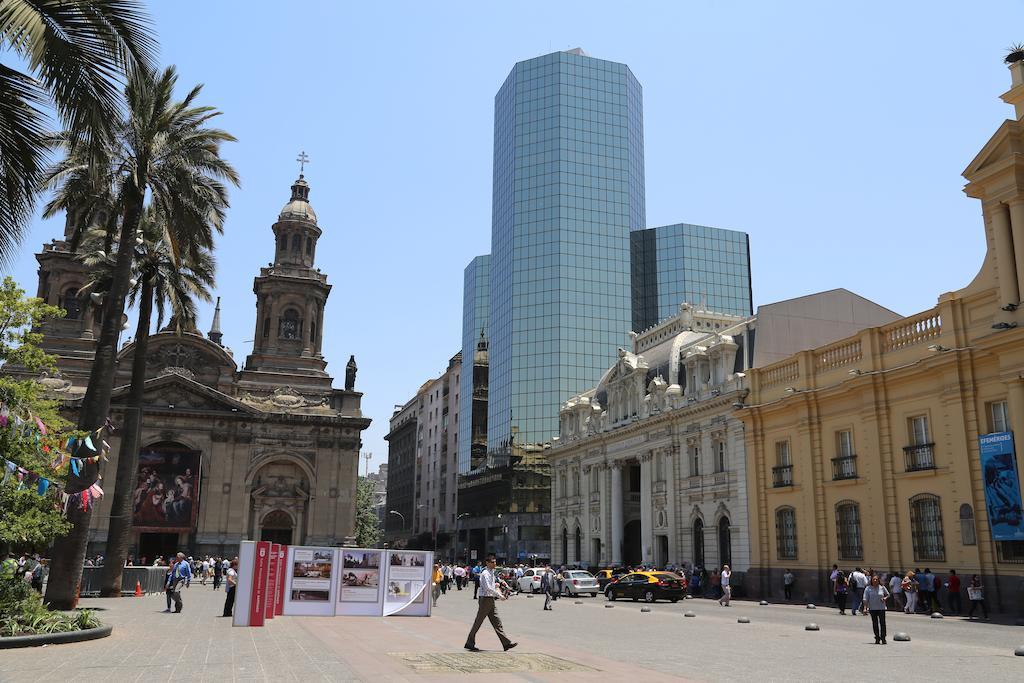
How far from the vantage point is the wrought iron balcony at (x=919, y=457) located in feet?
92.2

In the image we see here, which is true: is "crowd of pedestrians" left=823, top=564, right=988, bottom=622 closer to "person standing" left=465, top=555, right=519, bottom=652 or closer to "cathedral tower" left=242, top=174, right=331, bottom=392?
"person standing" left=465, top=555, right=519, bottom=652

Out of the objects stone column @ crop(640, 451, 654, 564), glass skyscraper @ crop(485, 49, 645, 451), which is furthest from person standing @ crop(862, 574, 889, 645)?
glass skyscraper @ crop(485, 49, 645, 451)

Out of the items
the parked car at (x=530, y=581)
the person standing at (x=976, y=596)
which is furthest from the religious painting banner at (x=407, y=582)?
the parked car at (x=530, y=581)

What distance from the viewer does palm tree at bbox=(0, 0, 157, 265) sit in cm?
1155

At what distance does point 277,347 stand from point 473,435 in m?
34.5

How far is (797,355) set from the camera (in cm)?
3541

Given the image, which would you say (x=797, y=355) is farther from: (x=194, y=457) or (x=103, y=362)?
(x=194, y=457)

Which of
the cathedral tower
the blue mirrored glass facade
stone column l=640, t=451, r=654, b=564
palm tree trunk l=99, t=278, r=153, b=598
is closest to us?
palm tree trunk l=99, t=278, r=153, b=598

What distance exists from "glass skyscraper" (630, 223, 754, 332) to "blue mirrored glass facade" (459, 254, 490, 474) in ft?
70.3

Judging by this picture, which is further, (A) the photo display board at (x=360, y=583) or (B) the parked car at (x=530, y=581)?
(B) the parked car at (x=530, y=581)

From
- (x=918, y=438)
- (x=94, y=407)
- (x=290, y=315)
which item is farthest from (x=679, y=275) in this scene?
(x=94, y=407)

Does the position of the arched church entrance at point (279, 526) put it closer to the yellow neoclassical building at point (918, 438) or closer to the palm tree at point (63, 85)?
the yellow neoclassical building at point (918, 438)

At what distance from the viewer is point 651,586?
35062 millimetres

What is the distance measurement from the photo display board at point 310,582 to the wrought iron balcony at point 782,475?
68.7ft
